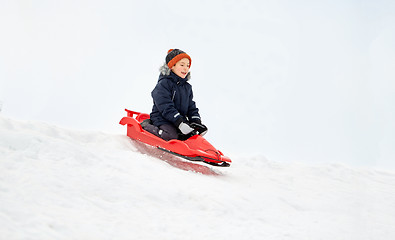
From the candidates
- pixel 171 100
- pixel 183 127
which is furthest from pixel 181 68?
pixel 183 127

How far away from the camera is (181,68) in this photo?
4004 mm

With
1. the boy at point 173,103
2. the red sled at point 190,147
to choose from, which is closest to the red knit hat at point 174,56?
the boy at point 173,103

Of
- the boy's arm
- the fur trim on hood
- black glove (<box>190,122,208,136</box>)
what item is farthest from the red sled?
the fur trim on hood

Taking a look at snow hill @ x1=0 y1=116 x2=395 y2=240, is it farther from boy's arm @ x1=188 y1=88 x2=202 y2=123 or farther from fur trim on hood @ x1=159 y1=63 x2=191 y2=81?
fur trim on hood @ x1=159 y1=63 x2=191 y2=81

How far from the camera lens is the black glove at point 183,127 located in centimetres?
376

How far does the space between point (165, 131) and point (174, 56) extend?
900 mm

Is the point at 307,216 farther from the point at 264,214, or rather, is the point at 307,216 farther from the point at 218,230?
the point at 218,230

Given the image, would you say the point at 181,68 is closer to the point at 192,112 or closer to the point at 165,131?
the point at 192,112

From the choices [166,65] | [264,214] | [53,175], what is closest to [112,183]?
[53,175]

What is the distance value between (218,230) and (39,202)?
0.99 m

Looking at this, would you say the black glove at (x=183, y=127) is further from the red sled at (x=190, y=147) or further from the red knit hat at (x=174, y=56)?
the red knit hat at (x=174, y=56)

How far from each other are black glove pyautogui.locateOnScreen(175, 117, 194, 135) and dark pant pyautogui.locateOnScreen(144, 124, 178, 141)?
0.41 feet

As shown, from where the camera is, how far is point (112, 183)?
2232 millimetres

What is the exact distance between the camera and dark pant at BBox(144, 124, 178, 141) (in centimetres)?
384
